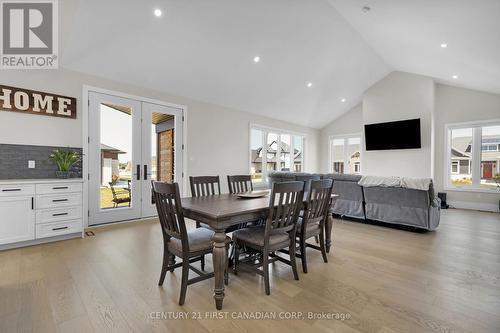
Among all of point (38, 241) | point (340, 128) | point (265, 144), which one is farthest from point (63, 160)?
point (340, 128)

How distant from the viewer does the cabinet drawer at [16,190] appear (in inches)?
121

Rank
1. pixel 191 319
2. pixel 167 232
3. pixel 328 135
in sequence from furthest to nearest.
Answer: pixel 328 135 → pixel 167 232 → pixel 191 319

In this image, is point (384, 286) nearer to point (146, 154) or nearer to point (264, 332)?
point (264, 332)

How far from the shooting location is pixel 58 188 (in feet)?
11.4

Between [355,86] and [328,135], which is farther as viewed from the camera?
[328,135]

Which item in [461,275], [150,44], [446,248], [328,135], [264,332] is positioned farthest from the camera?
[328,135]

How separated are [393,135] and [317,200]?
5.68m

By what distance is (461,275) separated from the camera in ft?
8.38

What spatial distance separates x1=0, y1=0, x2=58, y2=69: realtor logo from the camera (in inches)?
128

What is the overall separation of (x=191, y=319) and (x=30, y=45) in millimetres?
4325

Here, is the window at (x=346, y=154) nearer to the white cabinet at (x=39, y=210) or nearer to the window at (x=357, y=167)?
the window at (x=357, y=167)

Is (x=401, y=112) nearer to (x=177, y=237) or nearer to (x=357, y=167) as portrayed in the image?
(x=357, y=167)

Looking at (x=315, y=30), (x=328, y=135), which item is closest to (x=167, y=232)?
(x=315, y=30)

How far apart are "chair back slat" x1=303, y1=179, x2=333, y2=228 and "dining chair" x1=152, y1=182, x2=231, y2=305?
0.96 metres
